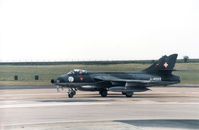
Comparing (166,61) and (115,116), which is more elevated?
(166,61)

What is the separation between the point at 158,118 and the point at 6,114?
322 inches

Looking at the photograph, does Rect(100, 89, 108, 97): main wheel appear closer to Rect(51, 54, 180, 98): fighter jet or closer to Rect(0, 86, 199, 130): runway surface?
Rect(51, 54, 180, 98): fighter jet

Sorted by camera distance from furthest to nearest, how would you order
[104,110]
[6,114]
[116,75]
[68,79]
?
[116,75]
[68,79]
[104,110]
[6,114]

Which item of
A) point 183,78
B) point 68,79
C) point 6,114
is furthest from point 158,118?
point 183,78

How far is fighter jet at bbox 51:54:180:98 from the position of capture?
111 feet

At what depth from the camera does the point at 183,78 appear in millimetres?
68812

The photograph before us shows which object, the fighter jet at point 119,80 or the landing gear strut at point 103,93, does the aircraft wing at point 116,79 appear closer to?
the fighter jet at point 119,80

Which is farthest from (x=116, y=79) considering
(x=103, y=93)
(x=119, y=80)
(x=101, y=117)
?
(x=101, y=117)

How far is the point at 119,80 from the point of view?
3500cm

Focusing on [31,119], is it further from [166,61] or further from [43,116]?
[166,61]

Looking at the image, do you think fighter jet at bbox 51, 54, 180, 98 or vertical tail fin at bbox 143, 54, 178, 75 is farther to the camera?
vertical tail fin at bbox 143, 54, 178, 75

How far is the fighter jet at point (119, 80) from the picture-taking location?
33906 mm

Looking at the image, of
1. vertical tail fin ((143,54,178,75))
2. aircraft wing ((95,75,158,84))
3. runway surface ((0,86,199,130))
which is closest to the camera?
runway surface ((0,86,199,130))

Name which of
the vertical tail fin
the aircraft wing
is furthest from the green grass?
the aircraft wing
